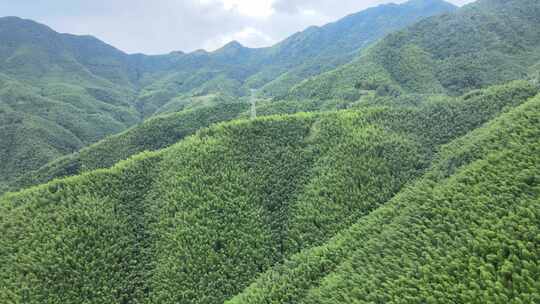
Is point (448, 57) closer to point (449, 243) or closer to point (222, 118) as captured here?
point (222, 118)

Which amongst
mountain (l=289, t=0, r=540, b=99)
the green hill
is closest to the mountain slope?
the green hill

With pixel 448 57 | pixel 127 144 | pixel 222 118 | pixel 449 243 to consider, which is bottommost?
pixel 449 243

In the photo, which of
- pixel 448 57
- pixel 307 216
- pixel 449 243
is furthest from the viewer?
pixel 448 57

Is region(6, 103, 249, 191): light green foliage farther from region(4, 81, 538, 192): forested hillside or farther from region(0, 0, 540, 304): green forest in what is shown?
region(0, 0, 540, 304): green forest

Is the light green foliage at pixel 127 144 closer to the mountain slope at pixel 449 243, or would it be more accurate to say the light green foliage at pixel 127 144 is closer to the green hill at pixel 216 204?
the green hill at pixel 216 204

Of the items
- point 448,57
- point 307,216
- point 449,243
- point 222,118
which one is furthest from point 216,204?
point 448,57

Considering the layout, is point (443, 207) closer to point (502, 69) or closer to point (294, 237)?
point (294, 237)

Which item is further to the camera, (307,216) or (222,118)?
(222,118)

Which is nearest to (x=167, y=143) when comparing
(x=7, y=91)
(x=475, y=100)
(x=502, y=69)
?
(x=475, y=100)

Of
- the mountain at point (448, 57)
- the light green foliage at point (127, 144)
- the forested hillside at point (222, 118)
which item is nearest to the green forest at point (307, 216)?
the forested hillside at point (222, 118)
